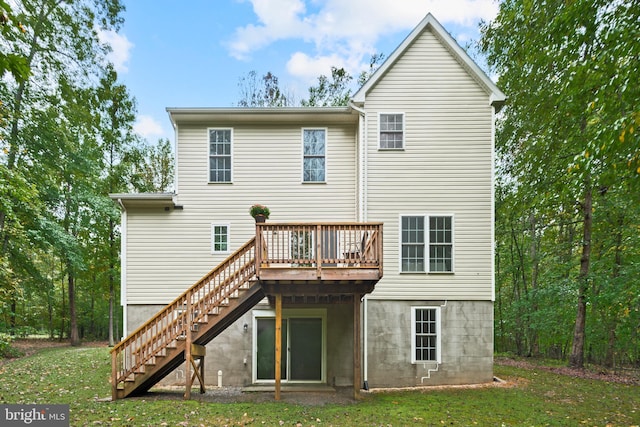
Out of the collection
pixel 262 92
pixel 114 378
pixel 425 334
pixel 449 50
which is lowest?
pixel 114 378

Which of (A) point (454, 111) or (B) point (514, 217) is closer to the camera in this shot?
(A) point (454, 111)

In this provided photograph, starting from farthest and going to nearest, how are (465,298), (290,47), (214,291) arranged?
(290,47) < (465,298) < (214,291)

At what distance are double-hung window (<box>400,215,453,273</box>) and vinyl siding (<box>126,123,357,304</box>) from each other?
1811 mm

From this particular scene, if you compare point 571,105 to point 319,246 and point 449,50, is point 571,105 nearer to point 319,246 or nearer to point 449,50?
point 449,50

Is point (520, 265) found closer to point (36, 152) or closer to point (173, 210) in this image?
point (173, 210)

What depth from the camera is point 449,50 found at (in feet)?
38.2

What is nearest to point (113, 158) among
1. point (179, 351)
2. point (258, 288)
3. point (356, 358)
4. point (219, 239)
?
point (219, 239)

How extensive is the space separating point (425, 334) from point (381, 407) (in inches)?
127

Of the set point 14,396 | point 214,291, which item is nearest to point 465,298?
point 214,291

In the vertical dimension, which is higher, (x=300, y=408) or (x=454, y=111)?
(x=454, y=111)

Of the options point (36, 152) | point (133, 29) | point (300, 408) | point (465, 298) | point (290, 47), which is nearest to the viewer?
point (300, 408)

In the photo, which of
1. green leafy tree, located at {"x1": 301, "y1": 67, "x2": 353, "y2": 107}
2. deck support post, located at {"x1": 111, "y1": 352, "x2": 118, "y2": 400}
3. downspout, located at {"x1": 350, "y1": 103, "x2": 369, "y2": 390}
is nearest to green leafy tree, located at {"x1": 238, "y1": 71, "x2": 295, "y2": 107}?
green leafy tree, located at {"x1": 301, "y1": 67, "x2": 353, "y2": 107}

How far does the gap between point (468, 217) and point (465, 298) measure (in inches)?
94.1

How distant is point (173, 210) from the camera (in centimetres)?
1175
